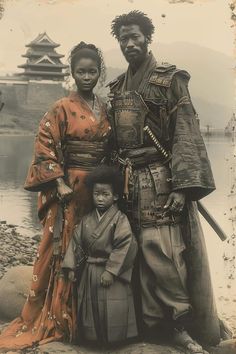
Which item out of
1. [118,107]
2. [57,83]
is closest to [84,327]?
[118,107]

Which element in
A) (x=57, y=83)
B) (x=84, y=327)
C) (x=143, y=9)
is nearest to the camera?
(x=84, y=327)

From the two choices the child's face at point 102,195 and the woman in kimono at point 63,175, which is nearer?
the child's face at point 102,195

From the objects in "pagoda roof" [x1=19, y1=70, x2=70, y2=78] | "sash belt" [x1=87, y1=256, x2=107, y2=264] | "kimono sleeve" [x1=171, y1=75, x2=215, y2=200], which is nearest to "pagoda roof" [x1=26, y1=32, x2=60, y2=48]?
"pagoda roof" [x1=19, y1=70, x2=70, y2=78]

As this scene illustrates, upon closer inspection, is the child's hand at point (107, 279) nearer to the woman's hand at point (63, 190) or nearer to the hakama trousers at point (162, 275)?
the hakama trousers at point (162, 275)

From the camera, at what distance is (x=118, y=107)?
4129 mm

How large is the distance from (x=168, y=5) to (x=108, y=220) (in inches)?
69.2

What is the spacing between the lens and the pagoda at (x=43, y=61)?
460 centimetres

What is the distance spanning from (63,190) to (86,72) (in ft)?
2.62

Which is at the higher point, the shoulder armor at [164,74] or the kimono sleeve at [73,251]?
the shoulder armor at [164,74]

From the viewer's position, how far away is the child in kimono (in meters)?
3.88

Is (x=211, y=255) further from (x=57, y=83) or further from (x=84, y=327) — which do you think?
(x=57, y=83)

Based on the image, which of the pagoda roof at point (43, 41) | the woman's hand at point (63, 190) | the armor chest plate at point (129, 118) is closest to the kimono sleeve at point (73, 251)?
the woman's hand at point (63, 190)

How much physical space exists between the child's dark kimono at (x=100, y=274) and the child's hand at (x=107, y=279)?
0.03 meters

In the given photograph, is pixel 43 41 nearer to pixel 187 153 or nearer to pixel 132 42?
pixel 132 42
